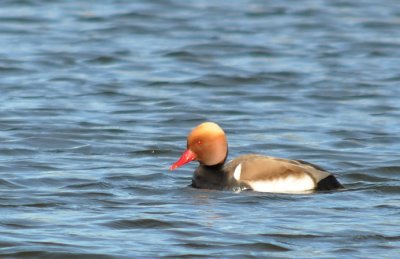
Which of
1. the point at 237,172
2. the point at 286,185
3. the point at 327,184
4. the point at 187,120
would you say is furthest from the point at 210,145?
the point at 187,120

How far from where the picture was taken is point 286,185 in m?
11.3

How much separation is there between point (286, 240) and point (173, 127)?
597 centimetres

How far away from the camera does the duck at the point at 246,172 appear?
11.3m

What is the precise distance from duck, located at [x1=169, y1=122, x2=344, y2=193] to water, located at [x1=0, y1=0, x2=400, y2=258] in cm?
14

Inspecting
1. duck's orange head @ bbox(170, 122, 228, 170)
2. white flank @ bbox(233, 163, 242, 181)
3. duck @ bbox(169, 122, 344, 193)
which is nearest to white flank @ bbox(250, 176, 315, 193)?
duck @ bbox(169, 122, 344, 193)

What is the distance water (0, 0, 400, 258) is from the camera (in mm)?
9672

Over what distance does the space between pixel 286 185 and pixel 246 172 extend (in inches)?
13.9

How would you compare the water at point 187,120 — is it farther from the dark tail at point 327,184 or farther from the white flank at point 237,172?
→ the white flank at point 237,172

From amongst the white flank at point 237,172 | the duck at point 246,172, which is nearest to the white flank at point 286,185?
the duck at point 246,172

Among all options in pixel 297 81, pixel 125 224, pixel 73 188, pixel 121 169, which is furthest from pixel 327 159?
pixel 297 81

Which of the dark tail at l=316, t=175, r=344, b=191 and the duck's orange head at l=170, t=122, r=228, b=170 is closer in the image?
the dark tail at l=316, t=175, r=344, b=191

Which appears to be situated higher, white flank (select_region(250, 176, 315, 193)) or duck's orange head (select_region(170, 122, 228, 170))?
duck's orange head (select_region(170, 122, 228, 170))

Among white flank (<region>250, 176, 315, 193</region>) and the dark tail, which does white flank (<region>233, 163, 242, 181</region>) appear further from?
the dark tail

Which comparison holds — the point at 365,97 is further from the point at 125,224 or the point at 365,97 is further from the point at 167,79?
the point at 125,224
